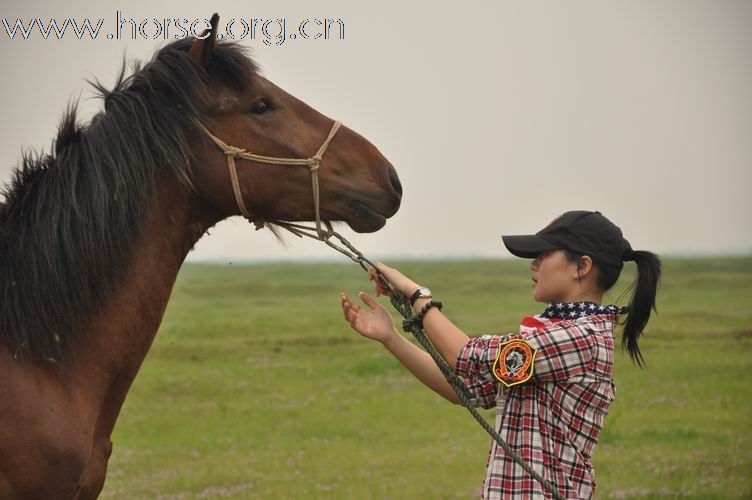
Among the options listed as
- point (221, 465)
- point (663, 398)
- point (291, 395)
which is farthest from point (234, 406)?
point (663, 398)

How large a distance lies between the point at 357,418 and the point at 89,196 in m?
9.39

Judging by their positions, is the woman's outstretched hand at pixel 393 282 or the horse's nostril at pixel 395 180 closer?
the woman's outstretched hand at pixel 393 282

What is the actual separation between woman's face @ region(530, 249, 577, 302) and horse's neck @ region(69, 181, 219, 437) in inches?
54.1

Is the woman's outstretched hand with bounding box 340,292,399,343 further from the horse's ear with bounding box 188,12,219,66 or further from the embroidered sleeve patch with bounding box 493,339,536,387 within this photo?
the horse's ear with bounding box 188,12,219,66

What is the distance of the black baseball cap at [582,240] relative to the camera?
3.43m

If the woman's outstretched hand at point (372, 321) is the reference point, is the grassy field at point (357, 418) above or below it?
below

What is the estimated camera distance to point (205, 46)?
3.44 m

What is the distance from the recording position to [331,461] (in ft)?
32.1

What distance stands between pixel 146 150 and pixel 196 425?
928cm

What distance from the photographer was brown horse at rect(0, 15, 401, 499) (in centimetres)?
309

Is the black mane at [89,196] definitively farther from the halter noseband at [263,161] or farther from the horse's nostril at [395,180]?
the horse's nostril at [395,180]

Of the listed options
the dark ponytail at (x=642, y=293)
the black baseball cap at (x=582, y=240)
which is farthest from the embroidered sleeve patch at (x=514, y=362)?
the dark ponytail at (x=642, y=293)

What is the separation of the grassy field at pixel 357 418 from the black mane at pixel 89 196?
193 centimetres

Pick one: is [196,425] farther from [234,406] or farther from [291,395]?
[291,395]
